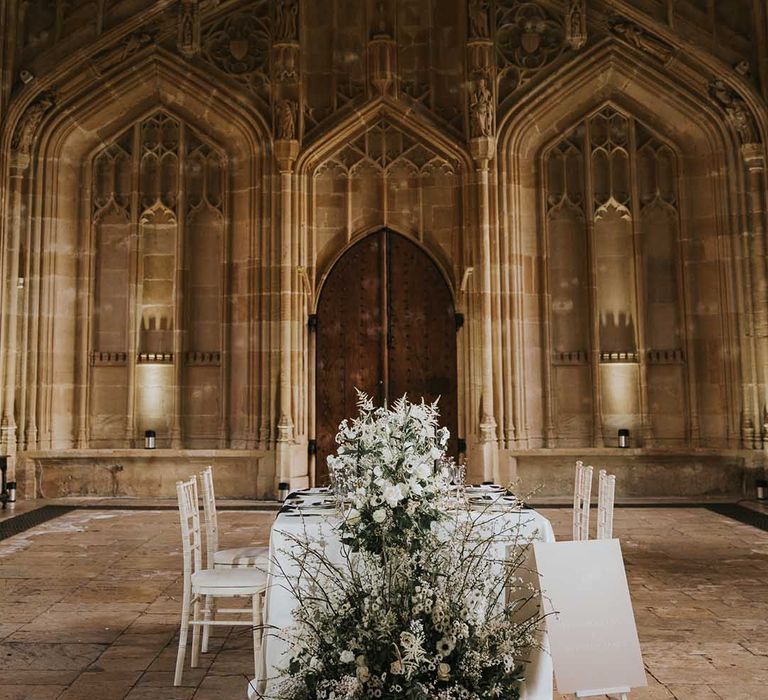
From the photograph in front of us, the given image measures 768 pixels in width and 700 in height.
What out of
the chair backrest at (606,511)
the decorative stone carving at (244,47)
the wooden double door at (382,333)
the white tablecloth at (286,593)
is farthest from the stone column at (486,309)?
the white tablecloth at (286,593)

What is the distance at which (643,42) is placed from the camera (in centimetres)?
1023

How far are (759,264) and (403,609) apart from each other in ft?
29.6

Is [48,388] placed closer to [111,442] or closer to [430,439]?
[111,442]

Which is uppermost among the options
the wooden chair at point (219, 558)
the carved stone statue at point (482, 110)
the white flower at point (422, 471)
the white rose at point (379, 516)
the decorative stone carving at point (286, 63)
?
the decorative stone carving at point (286, 63)

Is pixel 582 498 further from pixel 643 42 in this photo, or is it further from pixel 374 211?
pixel 643 42

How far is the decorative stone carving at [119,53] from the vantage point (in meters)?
10.4

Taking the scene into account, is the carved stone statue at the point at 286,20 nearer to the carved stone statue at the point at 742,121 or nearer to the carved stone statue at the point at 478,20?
the carved stone statue at the point at 478,20

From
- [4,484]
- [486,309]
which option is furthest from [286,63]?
[4,484]

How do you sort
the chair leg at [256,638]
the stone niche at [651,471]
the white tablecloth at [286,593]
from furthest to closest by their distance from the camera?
the stone niche at [651,471]
the chair leg at [256,638]
the white tablecloth at [286,593]

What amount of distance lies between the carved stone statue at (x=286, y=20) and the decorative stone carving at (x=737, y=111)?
5.61 m

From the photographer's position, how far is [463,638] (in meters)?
2.37

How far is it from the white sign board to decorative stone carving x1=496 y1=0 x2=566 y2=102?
872 cm

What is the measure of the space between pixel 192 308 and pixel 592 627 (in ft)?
28.4

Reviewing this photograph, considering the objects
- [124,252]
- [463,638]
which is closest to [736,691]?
[463,638]
